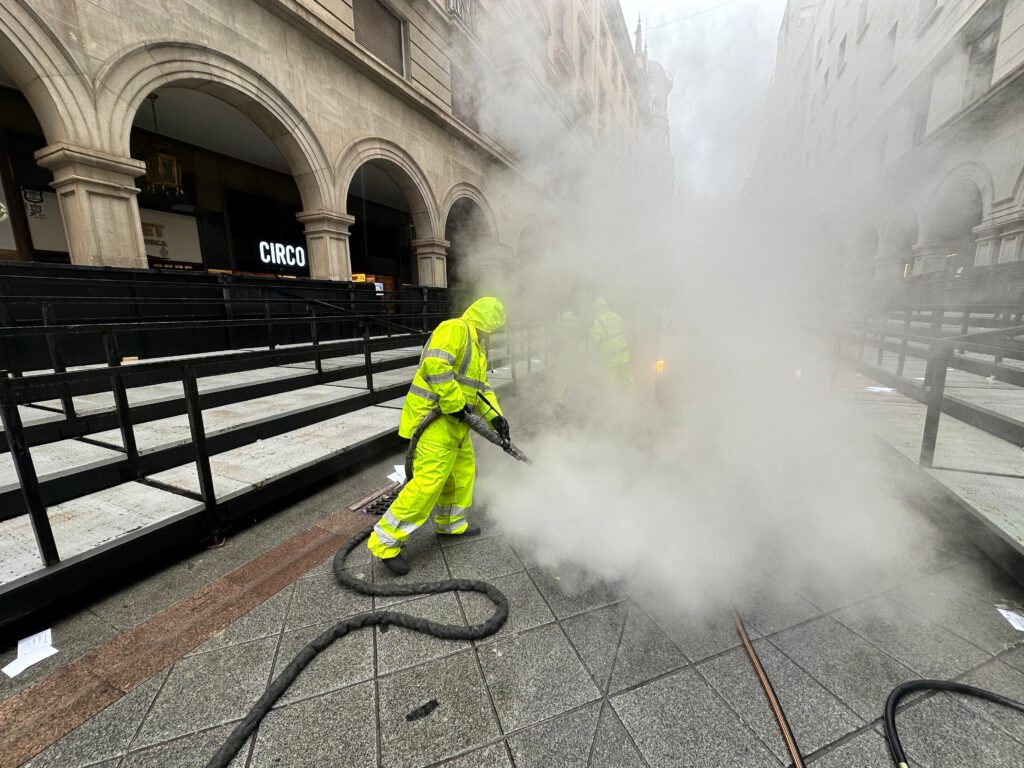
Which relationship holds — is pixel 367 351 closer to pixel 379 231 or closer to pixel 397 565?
pixel 397 565

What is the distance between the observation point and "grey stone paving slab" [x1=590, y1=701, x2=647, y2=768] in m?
1.22

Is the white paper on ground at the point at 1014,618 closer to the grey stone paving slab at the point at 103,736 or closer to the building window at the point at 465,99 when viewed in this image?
the grey stone paving slab at the point at 103,736

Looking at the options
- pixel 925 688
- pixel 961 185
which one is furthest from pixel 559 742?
pixel 961 185

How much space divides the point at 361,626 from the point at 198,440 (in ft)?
4.64

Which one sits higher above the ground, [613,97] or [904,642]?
[613,97]

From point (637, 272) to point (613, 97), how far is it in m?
10.0

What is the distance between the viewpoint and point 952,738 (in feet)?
4.20

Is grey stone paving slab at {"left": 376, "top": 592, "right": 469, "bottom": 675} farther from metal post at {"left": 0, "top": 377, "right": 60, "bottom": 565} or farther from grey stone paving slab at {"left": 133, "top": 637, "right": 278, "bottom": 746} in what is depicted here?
metal post at {"left": 0, "top": 377, "right": 60, "bottom": 565}

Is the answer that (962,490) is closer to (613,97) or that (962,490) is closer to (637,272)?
(637,272)

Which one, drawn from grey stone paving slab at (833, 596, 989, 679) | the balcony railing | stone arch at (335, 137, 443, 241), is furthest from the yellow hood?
the balcony railing

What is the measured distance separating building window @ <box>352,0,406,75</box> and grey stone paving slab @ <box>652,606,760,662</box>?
9.54 metres

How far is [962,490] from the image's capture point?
2.37 meters

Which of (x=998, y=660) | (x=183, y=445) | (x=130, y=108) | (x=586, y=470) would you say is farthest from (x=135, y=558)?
(x=130, y=108)

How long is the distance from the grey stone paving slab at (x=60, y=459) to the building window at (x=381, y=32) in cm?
783
